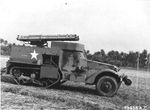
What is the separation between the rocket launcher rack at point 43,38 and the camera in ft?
39.9

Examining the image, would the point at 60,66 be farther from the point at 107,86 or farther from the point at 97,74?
the point at 107,86

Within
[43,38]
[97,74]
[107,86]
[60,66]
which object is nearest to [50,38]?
[43,38]

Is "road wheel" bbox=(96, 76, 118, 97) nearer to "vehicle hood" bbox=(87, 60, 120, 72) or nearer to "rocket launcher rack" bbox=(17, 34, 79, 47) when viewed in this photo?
"vehicle hood" bbox=(87, 60, 120, 72)

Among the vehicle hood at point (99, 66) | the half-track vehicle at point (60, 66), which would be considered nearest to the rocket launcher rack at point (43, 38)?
the half-track vehicle at point (60, 66)

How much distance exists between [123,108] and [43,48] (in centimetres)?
494

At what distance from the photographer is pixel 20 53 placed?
1252 cm

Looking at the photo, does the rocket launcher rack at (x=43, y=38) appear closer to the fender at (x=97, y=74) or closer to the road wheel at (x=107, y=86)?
the fender at (x=97, y=74)

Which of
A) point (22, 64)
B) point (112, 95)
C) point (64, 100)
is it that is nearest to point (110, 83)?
point (112, 95)

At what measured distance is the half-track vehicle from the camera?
11.8m

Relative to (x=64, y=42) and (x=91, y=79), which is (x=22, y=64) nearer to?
(x=64, y=42)

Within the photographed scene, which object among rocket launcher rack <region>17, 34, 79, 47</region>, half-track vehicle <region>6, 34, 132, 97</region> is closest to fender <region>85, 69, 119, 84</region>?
half-track vehicle <region>6, 34, 132, 97</region>

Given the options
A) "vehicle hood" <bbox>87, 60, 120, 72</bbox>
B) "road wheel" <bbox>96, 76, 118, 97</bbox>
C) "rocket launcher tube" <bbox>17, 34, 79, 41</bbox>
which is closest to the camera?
"road wheel" <bbox>96, 76, 118, 97</bbox>

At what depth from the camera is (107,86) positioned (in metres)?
11.8

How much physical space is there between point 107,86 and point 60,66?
227cm
